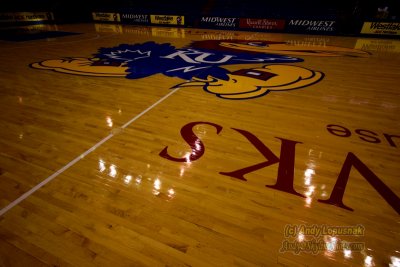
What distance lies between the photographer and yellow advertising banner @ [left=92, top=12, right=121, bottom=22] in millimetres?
15698

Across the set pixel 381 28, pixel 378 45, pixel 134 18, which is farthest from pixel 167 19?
pixel 381 28

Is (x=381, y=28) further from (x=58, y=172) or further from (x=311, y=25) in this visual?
(x=58, y=172)

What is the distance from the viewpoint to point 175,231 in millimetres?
1947

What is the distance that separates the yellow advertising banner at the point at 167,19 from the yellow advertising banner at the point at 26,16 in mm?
6669

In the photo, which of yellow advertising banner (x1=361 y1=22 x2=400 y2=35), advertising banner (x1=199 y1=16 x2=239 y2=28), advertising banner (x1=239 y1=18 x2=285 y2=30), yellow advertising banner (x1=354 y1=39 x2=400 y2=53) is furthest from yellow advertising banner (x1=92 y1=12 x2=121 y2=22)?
yellow advertising banner (x1=361 y1=22 x2=400 y2=35)

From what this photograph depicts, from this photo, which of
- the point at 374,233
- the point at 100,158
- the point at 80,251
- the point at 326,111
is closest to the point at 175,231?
the point at 80,251

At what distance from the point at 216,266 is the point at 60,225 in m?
1.33

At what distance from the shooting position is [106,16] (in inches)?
628

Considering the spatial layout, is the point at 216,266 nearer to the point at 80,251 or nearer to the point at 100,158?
the point at 80,251

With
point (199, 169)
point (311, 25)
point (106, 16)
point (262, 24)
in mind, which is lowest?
point (106, 16)

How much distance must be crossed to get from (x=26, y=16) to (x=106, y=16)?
4.51 m

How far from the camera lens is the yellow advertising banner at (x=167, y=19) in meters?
14.3

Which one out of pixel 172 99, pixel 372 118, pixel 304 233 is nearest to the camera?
pixel 304 233

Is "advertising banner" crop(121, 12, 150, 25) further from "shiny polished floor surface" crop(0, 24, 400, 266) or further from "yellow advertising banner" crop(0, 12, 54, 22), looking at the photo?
"shiny polished floor surface" crop(0, 24, 400, 266)
